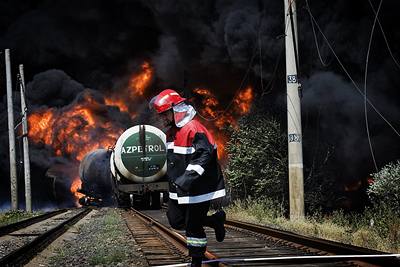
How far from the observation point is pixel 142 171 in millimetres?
20625

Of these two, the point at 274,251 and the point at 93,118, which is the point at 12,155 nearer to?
the point at 274,251

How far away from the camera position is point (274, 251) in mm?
6879

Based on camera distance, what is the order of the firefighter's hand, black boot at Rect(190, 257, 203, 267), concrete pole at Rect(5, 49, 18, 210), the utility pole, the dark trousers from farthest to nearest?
1. concrete pole at Rect(5, 49, 18, 210)
2. the utility pole
3. black boot at Rect(190, 257, 203, 267)
4. the dark trousers
5. the firefighter's hand

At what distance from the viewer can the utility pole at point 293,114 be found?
12242mm

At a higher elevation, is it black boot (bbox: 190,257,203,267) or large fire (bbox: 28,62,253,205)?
large fire (bbox: 28,62,253,205)

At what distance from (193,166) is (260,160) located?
17.2 meters

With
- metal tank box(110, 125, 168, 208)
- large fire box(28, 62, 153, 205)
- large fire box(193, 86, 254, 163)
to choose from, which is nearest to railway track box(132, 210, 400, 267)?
metal tank box(110, 125, 168, 208)

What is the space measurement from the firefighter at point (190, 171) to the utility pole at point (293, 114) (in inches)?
304

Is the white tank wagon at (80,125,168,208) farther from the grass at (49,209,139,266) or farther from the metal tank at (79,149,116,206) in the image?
the grass at (49,209,139,266)

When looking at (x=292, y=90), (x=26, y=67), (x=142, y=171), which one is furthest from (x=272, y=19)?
(x=26, y=67)

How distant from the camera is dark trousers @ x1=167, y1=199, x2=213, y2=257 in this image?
15.4 feet

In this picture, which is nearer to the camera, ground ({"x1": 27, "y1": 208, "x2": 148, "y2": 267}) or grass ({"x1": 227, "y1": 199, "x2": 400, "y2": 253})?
ground ({"x1": 27, "y1": 208, "x2": 148, "y2": 267})

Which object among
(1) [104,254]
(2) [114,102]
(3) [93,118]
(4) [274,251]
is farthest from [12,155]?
(2) [114,102]

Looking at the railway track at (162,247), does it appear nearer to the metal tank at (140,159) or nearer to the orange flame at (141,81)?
the metal tank at (140,159)
